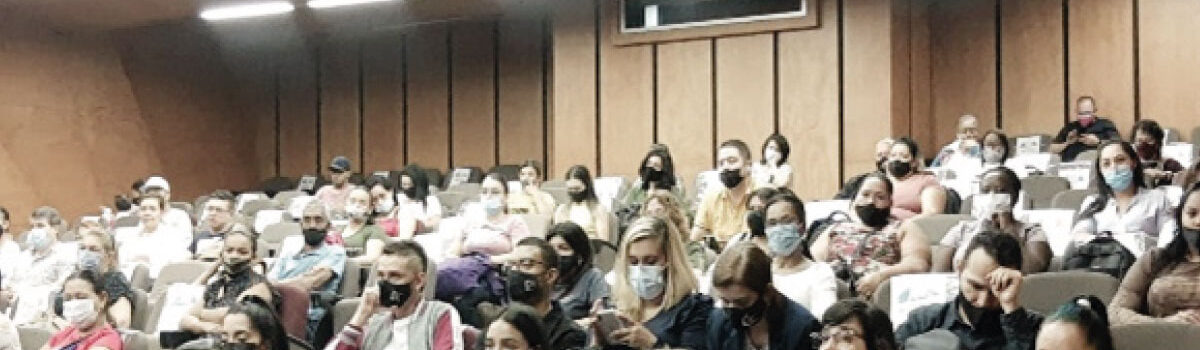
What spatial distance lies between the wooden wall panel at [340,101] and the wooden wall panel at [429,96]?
59 centimetres

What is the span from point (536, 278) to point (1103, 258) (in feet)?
5.77

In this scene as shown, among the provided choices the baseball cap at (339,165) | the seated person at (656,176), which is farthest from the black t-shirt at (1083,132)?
the baseball cap at (339,165)

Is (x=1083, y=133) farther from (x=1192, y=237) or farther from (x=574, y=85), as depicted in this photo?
(x=1192, y=237)

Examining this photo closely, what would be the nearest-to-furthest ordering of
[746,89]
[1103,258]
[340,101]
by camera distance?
[1103,258] < [746,89] < [340,101]

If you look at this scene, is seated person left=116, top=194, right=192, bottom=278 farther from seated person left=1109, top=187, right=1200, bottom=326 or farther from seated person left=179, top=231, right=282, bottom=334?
seated person left=1109, top=187, right=1200, bottom=326

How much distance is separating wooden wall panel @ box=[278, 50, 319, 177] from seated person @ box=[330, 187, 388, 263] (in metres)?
6.22

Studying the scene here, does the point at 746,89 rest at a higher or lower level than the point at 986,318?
higher

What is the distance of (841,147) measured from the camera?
937 cm

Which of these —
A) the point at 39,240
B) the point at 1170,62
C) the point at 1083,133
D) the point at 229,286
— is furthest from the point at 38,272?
the point at 1170,62

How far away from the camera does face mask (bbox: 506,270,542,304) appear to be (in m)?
4.27

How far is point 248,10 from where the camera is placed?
10703mm

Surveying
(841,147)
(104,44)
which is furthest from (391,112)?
(841,147)

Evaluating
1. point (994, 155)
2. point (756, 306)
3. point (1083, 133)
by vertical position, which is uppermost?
point (1083, 133)

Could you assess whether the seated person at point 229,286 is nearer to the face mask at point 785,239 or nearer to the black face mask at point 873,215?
the face mask at point 785,239
